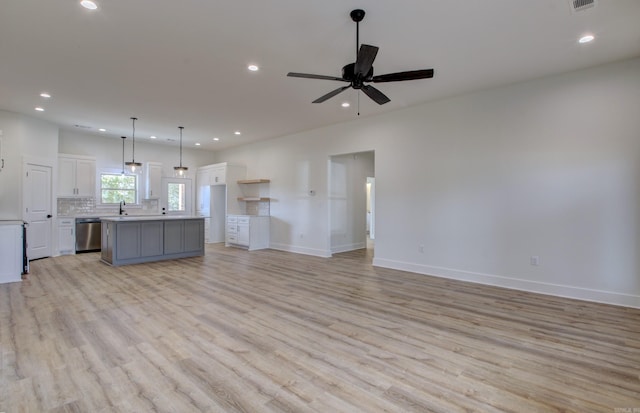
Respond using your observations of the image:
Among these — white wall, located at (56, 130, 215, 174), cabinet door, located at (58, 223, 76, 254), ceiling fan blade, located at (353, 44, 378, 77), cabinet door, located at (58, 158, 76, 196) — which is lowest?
cabinet door, located at (58, 223, 76, 254)

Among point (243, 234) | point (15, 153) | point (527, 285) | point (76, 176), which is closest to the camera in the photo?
point (527, 285)

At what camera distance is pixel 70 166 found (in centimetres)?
749

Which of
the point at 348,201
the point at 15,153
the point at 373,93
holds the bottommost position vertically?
the point at 348,201

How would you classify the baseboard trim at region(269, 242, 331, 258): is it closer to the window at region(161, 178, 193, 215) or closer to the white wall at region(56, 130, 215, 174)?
the window at region(161, 178, 193, 215)

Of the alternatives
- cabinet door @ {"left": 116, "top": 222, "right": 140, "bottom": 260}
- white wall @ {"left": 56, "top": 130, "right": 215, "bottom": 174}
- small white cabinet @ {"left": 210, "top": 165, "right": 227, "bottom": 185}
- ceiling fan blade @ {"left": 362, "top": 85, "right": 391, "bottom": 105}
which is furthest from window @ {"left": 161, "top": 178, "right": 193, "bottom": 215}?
ceiling fan blade @ {"left": 362, "top": 85, "right": 391, "bottom": 105}

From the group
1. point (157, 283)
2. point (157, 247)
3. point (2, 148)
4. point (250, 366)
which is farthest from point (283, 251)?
point (2, 148)

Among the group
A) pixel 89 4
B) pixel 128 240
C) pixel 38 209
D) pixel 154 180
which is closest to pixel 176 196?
pixel 154 180

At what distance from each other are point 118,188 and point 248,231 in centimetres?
399

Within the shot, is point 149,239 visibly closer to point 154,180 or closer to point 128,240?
point 128,240

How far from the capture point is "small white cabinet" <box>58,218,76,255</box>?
7258 mm

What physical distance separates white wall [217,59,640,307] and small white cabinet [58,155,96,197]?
672cm

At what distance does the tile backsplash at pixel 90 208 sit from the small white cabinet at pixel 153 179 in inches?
12.8

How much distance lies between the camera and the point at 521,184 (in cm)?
446

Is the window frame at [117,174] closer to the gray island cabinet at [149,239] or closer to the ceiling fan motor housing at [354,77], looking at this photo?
the gray island cabinet at [149,239]
